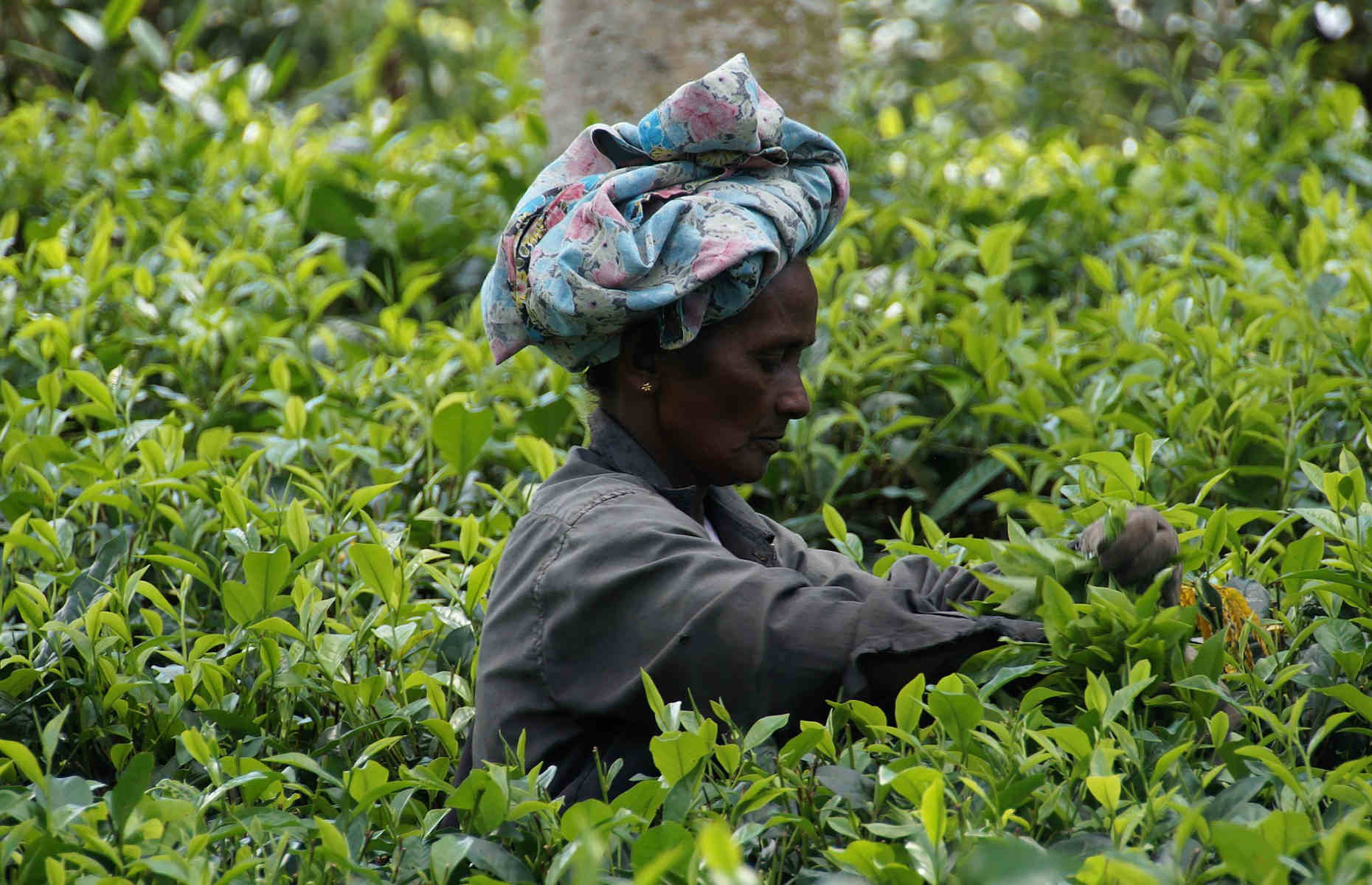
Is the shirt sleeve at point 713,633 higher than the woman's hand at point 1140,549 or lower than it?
lower

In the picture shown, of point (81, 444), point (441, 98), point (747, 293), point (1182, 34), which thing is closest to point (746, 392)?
point (747, 293)

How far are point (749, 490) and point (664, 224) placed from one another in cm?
119

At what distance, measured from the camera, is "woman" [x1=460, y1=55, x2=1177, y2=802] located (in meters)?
1.84

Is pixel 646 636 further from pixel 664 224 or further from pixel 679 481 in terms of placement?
pixel 664 224

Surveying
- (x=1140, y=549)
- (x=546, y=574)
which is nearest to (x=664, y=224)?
(x=546, y=574)

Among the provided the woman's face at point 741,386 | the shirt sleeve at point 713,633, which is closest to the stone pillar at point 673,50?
the woman's face at point 741,386

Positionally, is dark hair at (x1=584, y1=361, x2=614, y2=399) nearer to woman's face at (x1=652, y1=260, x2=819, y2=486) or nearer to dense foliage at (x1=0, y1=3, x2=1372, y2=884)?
woman's face at (x1=652, y1=260, x2=819, y2=486)

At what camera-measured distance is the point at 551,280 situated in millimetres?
2109

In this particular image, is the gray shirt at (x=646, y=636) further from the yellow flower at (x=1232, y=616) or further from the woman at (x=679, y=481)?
the yellow flower at (x=1232, y=616)

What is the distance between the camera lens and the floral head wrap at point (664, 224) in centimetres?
210

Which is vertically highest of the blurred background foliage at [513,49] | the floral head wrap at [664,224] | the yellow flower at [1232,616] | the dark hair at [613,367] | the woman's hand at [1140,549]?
the floral head wrap at [664,224]

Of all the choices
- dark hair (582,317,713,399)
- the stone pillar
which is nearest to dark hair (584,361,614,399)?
dark hair (582,317,713,399)

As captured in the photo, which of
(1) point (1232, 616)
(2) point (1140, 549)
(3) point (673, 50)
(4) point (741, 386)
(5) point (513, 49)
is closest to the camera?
(2) point (1140, 549)

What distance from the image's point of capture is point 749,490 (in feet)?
10.6
